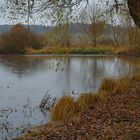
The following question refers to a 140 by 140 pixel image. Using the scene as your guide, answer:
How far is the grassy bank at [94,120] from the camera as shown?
9.04m

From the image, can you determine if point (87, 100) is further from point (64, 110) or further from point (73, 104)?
point (64, 110)

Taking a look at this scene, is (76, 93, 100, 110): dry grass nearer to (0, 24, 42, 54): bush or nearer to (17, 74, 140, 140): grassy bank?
(17, 74, 140, 140): grassy bank

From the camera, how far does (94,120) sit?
35.7 ft

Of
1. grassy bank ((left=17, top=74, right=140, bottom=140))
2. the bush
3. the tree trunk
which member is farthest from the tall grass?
the bush

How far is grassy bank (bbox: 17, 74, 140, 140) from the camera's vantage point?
A: 904cm

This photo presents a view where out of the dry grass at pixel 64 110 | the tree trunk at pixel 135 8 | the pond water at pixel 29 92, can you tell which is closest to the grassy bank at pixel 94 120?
the dry grass at pixel 64 110

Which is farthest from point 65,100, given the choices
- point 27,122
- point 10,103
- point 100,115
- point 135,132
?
point 135,132

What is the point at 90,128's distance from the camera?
9.78 metres

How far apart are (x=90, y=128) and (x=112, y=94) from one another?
708 centimetres

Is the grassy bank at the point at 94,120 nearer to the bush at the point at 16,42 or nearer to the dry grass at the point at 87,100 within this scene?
the dry grass at the point at 87,100

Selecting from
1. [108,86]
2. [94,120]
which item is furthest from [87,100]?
[108,86]

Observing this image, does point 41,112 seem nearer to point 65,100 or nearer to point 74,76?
point 65,100

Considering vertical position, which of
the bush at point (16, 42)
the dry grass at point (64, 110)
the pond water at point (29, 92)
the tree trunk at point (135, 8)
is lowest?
the pond water at point (29, 92)

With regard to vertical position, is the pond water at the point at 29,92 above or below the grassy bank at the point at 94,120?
below
